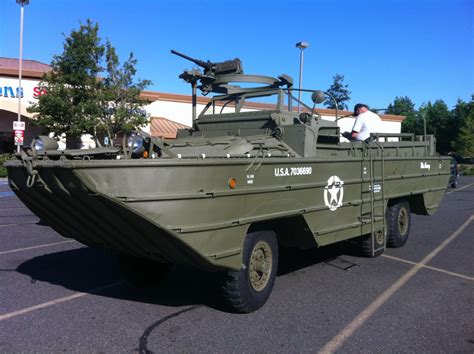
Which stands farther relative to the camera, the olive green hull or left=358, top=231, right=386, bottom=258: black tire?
left=358, top=231, right=386, bottom=258: black tire

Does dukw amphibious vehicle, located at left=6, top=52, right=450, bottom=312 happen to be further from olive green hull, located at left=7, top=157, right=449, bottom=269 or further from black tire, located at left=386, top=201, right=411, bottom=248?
black tire, located at left=386, top=201, right=411, bottom=248

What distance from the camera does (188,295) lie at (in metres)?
4.88

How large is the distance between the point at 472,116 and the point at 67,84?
156 feet

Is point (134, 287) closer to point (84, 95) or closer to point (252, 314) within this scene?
point (252, 314)

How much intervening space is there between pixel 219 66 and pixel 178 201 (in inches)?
130

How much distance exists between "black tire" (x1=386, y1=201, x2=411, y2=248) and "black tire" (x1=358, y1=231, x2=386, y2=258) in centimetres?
53

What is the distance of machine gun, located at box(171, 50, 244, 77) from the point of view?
20.6ft

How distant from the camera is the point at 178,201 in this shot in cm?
362

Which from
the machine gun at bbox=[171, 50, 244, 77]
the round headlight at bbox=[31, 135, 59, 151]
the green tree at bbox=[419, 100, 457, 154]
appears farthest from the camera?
the green tree at bbox=[419, 100, 457, 154]

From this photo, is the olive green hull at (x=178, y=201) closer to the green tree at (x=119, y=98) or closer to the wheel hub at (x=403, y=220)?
the wheel hub at (x=403, y=220)

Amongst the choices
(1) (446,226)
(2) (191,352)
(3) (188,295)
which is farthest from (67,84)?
(2) (191,352)

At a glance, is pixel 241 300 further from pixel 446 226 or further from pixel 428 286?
pixel 446 226

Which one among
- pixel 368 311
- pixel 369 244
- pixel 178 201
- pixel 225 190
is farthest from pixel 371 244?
pixel 178 201

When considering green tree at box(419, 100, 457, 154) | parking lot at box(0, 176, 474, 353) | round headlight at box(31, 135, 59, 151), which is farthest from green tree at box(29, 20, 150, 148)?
green tree at box(419, 100, 457, 154)
